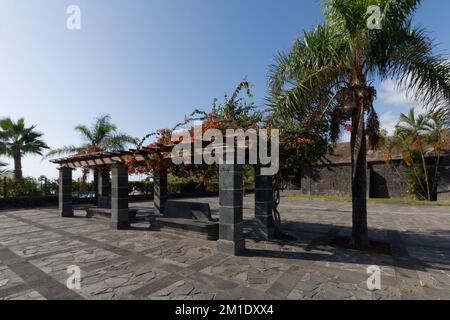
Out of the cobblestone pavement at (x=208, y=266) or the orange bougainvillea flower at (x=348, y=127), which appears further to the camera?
the orange bougainvillea flower at (x=348, y=127)

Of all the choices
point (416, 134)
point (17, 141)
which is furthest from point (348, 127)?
point (17, 141)

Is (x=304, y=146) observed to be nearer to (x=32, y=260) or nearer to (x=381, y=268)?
(x=381, y=268)

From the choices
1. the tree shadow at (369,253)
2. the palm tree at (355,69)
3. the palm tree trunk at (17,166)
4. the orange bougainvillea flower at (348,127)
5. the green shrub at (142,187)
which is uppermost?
the palm tree at (355,69)

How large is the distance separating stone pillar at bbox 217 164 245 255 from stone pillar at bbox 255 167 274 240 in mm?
1500

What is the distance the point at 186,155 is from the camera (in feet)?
25.7

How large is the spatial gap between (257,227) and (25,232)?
8176 millimetres

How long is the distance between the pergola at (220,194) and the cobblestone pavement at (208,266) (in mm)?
513

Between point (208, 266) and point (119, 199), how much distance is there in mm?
5674

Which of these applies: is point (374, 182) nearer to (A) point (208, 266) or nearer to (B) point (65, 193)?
(A) point (208, 266)

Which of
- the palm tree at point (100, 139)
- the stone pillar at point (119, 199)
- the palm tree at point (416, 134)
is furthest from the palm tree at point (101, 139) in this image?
the palm tree at point (416, 134)

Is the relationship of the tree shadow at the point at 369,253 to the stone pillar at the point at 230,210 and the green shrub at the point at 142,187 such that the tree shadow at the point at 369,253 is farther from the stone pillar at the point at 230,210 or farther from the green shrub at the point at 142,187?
the green shrub at the point at 142,187

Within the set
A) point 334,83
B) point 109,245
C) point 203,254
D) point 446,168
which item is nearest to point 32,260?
Answer: point 109,245

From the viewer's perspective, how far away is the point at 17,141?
59.4 feet

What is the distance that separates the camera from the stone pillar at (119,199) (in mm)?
9680
